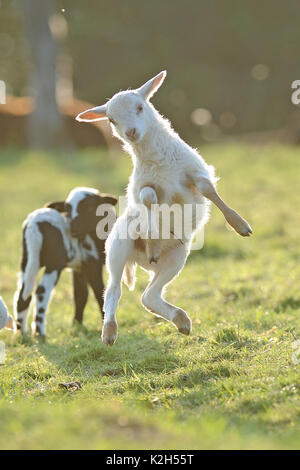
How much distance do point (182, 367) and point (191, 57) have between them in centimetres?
2768

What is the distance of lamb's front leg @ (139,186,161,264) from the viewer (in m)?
5.34

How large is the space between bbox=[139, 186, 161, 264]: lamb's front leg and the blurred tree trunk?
18987mm

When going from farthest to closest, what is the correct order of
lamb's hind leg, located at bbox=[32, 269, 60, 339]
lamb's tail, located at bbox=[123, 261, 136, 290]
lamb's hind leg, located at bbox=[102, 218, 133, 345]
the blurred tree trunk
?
1. the blurred tree trunk
2. lamb's hind leg, located at bbox=[32, 269, 60, 339]
3. lamb's tail, located at bbox=[123, 261, 136, 290]
4. lamb's hind leg, located at bbox=[102, 218, 133, 345]

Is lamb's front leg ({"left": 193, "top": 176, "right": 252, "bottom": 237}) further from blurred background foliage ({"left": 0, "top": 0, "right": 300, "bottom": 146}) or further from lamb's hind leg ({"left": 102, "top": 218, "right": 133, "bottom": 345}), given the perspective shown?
blurred background foliage ({"left": 0, "top": 0, "right": 300, "bottom": 146})

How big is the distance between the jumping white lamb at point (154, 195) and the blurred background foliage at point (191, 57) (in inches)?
917

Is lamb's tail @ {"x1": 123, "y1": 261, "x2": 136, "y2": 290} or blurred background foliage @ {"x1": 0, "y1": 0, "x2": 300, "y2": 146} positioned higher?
blurred background foliage @ {"x1": 0, "y1": 0, "x2": 300, "y2": 146}

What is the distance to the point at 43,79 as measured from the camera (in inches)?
948

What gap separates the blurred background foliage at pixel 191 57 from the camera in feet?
97.0

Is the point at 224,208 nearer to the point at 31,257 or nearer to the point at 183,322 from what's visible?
the point at 183,322

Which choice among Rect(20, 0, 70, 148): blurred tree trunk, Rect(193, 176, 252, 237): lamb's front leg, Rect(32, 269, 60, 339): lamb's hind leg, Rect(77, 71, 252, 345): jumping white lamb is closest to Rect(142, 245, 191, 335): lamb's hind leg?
Rect(77, 71, 252, 345): jumping white lamb

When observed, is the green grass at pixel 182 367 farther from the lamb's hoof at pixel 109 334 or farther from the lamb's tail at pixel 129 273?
the lamb's tail at pixel 129 273

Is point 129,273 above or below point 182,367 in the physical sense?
above

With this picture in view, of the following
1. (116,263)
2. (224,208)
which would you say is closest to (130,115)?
(224,208)

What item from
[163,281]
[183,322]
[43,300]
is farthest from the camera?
[43,300]
